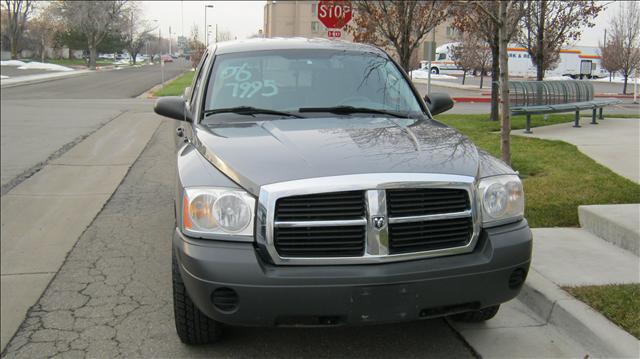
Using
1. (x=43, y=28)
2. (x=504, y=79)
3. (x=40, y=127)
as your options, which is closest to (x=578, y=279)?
(x=504, y=79)

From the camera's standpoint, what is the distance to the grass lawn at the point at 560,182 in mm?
6235

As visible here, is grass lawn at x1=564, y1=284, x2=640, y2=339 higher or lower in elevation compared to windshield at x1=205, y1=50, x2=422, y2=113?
lower

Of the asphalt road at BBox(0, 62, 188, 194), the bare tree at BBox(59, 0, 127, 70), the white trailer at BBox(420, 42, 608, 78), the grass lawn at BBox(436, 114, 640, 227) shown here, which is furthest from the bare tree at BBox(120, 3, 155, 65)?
the grass lawn at BBox(436, 114, 640, 227)

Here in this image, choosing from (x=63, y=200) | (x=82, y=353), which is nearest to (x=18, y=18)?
(x=63, y=200)

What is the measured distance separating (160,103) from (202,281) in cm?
211

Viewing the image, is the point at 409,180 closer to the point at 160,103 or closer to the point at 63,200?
the point at 160,103

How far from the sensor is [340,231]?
302 cm

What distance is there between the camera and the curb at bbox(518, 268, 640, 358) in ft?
11.4

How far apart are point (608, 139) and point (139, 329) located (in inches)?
372

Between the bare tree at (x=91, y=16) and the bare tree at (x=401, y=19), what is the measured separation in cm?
6127

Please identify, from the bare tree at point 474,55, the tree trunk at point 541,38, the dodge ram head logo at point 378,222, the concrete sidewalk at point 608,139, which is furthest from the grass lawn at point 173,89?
the dodge ram head logo at point 378,222

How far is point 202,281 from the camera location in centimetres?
296

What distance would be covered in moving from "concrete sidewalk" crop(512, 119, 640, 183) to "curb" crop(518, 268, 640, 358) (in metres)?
3.72

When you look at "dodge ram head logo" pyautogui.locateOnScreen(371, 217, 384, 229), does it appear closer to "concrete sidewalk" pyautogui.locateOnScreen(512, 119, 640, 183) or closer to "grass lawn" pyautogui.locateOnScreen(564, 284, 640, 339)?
"grass lawn" pyautogui.locateOnScreen(564, 284, 640, 339)
